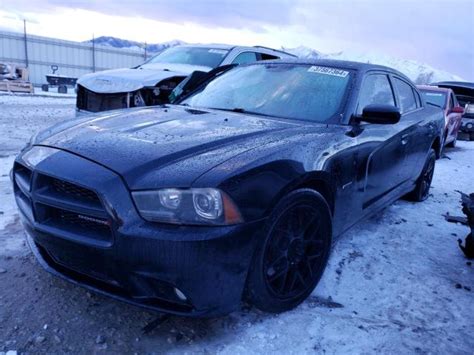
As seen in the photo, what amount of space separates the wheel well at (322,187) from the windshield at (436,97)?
7.83 metres

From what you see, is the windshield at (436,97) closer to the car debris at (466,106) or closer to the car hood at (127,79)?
the car debris at (466,106)

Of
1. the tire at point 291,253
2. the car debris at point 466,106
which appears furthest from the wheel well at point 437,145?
the car debris at point 466,106

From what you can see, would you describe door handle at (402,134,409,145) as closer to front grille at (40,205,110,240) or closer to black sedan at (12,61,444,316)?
black sedan at (12,61,444,316)

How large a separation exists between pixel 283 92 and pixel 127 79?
154 inches

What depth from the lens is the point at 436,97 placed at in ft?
32.3

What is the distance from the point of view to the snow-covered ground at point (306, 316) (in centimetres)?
228

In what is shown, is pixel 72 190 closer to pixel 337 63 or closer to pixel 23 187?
pixel 23 187

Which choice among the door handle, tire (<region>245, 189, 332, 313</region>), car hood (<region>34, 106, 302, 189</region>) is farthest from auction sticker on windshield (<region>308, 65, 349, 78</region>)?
tire (<region>245, 189, 332, 313</region>)

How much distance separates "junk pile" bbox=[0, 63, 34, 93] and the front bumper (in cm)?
2013

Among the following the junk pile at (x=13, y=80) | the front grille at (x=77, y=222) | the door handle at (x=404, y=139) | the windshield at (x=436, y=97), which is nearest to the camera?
the front grille at (x=77, y=222)

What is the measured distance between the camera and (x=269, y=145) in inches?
96.5

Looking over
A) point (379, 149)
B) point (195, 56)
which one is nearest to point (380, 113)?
point (379, 149)

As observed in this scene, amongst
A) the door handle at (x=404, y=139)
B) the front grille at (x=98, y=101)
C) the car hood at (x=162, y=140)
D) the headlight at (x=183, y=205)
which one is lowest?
the front grille at (x=98, y=101)

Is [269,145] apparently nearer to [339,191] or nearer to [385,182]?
[339,191]
